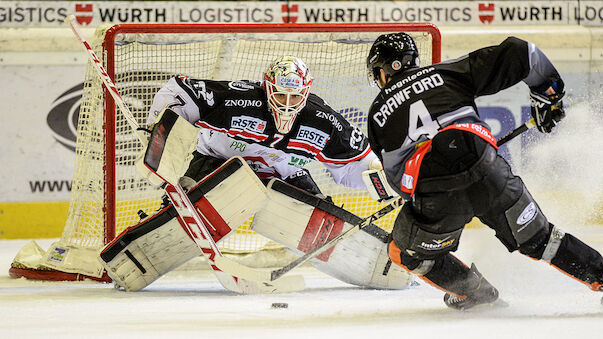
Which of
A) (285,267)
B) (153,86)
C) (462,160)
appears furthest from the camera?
(153,86)

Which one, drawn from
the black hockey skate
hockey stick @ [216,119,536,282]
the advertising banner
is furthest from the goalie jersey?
the advertising banner

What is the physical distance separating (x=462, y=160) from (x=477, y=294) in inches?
18.8

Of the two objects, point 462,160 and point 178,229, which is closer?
point 462,160

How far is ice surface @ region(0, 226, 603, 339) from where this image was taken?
2316 mm

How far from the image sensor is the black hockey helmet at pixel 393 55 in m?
2.69

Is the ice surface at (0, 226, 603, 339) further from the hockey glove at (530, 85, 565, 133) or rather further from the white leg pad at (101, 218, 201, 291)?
the hockey glove at (530, 85, 565, 133)

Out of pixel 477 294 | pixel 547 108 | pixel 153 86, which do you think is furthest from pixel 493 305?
pixel 153 86

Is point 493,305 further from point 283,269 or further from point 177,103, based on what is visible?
point 177,103

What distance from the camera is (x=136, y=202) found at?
4.01m

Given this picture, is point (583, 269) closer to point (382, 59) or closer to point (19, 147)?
point (382, 59)

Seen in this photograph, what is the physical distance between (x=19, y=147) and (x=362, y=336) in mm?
3348

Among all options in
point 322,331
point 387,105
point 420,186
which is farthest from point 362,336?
point 387,105

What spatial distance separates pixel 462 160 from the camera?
8.17ft

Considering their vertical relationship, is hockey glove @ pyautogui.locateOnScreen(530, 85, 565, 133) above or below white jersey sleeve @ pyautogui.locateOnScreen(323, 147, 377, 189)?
above
